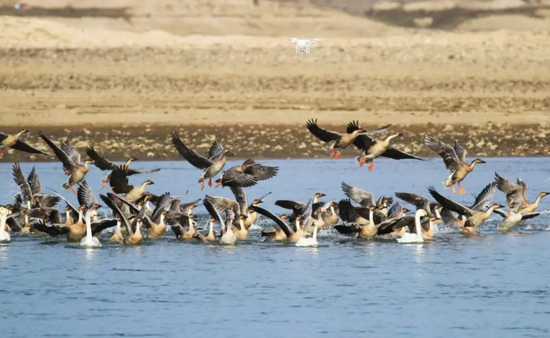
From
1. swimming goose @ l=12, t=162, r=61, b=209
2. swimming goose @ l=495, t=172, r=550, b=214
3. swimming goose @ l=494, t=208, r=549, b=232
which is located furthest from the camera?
swimming goose @ l=495, t=172, r=550, b=214

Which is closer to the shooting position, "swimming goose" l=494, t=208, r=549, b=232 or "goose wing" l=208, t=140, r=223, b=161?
"swimming goose" l=494, t=208, r=549, b=232

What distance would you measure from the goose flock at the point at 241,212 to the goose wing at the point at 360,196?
16 mm

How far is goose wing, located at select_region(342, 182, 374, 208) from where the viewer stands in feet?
69.1

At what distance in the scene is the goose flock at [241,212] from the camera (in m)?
19.6

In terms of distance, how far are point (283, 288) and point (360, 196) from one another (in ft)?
19.4

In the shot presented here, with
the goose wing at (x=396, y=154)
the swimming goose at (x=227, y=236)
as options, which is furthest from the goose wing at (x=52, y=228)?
the goose wing at (x=396, y=154)

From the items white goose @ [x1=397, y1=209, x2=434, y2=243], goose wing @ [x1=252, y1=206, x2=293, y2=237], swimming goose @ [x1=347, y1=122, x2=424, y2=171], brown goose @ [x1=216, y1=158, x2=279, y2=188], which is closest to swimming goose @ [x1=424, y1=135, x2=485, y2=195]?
swimming goose @ [x1=347, y1=122, x2=424, y2=171]

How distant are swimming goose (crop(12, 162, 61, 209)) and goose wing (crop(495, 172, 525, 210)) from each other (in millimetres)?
7424

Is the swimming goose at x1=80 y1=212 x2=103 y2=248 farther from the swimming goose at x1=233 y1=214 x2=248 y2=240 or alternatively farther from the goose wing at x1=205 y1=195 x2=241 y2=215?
the goose wing at x1=205 y1=195 x2=241 y2=215

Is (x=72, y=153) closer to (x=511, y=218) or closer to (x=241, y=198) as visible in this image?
(x=241, y=198)

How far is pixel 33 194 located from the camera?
856 inches

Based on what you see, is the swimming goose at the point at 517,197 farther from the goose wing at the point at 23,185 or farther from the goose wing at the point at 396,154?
the goose wing at the point at 23,185

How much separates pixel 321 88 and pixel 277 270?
71.3 feet

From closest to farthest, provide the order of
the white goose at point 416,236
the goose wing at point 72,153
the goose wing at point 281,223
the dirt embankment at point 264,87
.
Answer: the goose wing at point 281,223 < the white goose at point 416,236 < the goose wing at point 72,153 < the dirt embankment at point 264,87
